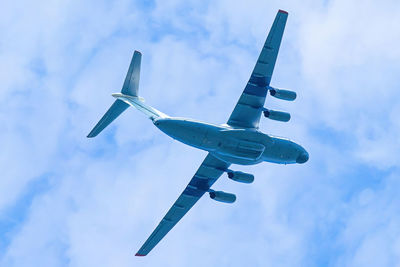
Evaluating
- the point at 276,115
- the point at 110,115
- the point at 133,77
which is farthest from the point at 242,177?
the point at 133,77

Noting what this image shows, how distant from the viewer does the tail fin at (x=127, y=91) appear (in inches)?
1694

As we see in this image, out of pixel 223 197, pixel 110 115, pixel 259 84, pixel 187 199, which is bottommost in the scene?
pixel 187 199

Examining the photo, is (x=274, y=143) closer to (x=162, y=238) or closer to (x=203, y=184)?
(x=203, y=184)

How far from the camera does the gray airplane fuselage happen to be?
130 ft

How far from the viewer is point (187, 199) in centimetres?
4766

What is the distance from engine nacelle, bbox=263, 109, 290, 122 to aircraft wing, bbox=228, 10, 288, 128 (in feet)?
1.89

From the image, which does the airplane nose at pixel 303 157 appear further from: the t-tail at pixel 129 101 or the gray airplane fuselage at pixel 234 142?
the t-tail at pixel 129 101

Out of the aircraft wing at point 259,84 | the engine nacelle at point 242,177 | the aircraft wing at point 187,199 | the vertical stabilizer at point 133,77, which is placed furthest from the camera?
the aircraft wing at point 187,199

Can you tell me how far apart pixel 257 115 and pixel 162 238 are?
1151 cm

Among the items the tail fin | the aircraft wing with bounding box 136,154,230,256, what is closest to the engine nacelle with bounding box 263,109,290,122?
the aircraft wing with bounding box 136,154,230,256

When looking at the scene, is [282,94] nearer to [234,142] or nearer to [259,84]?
[259,84]

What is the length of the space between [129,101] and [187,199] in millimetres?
8193

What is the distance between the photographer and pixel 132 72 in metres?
44.9

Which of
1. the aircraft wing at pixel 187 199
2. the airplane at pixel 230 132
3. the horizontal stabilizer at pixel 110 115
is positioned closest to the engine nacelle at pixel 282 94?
the airplane at pixel 230 132
